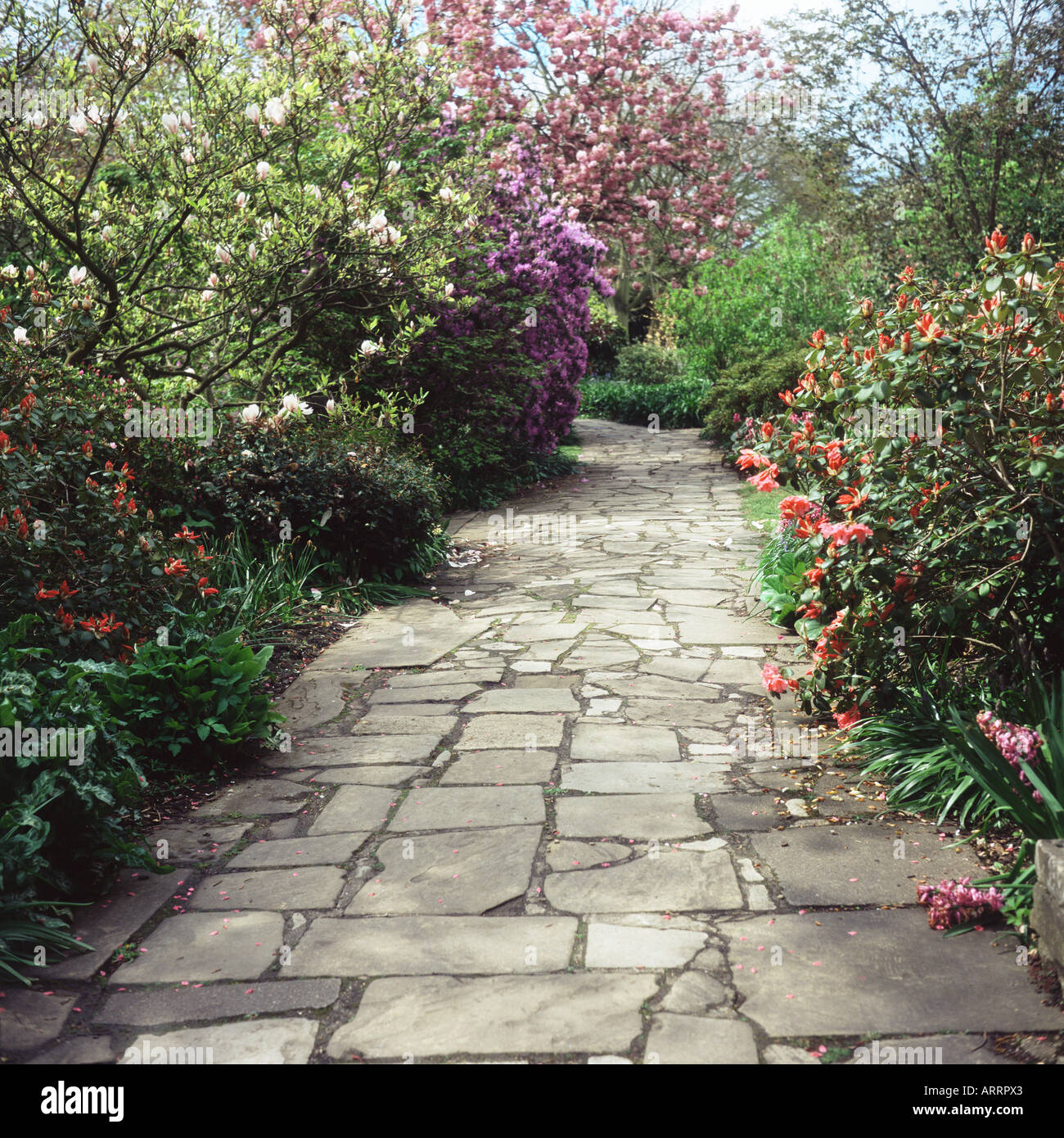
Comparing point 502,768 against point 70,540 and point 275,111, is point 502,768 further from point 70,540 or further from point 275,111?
point 275,111

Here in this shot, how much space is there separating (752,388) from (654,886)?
1058 cm


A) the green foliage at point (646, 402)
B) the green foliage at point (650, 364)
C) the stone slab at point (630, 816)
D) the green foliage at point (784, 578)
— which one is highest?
the green foliage at point (650, 364)

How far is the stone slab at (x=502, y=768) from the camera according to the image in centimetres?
402

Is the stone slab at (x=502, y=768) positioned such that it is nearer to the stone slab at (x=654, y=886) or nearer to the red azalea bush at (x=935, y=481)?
the stone slab at (x=654, y=886)

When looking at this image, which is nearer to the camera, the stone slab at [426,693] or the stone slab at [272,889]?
the stone slab at [272,889]

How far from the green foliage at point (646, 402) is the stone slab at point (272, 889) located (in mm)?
14361

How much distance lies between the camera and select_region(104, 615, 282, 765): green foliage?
162 inches

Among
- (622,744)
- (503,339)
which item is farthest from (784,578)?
(503,339)

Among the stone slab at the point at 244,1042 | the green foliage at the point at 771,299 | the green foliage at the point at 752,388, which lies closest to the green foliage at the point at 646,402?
the green foliage at the point at 771,299

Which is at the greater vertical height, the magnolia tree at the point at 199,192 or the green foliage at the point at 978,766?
the magnolia tree at the point at 199,192

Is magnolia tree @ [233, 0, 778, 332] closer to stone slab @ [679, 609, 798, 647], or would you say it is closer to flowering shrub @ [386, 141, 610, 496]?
flowering shrub @ [386, 141, 610, 496]

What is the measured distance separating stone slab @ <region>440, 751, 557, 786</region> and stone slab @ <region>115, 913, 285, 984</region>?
1118mm

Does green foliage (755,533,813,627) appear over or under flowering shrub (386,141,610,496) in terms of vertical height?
under

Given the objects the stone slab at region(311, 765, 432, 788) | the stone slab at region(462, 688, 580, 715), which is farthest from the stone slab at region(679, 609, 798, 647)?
the stone slab at region(311, 765, 432, 788)
